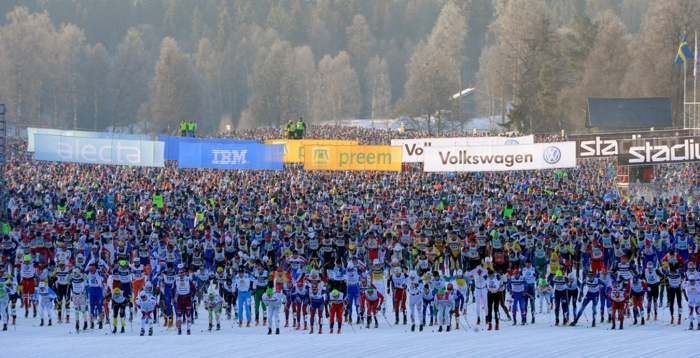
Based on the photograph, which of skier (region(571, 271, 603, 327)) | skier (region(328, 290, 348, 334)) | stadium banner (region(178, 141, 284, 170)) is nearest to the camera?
skier (region(328, 290, 348, 334))

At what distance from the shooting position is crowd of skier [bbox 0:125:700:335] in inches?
803

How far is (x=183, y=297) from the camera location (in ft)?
65.7

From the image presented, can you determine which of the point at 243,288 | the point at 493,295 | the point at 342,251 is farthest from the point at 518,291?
the point at 342,251

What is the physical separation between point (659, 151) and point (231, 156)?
16.0 metres

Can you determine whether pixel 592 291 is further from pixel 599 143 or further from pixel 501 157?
pixel 599 143

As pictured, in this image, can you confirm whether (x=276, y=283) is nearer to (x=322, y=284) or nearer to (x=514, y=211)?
(x=322, y=284)

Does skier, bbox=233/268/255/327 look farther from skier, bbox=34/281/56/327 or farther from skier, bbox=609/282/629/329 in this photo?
skier, bbox=609/282/629/329

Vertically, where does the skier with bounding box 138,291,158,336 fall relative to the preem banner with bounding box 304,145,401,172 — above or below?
below

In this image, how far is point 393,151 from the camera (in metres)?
36.5

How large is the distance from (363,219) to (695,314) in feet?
35.8

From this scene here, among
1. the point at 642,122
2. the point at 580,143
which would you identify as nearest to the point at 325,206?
the point at 580,143

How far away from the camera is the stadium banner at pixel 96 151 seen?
34.2 m

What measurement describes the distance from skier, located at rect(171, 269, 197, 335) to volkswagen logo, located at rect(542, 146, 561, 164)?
1794 centimetres

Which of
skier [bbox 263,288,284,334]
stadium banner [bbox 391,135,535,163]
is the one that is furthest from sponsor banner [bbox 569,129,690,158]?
skier [bbox 263,288,284,334]
